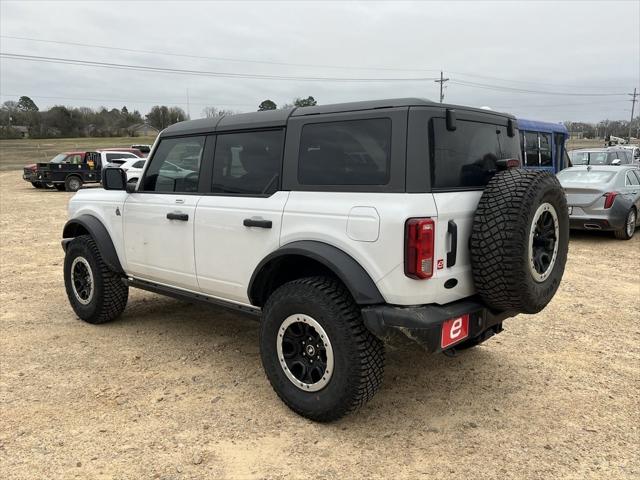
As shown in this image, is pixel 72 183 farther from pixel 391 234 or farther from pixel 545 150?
pixel 391 234

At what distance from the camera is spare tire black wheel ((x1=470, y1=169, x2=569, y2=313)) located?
2924 mm

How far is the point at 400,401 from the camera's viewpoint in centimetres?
360

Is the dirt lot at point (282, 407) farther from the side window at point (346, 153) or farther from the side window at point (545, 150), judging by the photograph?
the side window at point (545, 150)

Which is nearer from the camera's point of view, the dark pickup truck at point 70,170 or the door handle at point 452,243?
the door handle at point 452,243

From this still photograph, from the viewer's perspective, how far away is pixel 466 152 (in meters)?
3.21

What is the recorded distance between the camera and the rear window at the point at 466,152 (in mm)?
2980

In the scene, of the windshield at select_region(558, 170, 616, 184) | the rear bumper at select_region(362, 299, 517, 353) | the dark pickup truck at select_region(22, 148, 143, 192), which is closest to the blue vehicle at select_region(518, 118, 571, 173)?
the windshield at select_region(558, 170, 616, 184)

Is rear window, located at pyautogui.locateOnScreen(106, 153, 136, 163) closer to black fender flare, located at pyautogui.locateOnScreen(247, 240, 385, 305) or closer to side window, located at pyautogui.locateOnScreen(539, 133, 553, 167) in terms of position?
side window, located at pyautogui.locateOnScreen(539, 133, 553, 167)

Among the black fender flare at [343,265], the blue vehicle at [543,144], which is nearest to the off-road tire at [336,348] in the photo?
the black fender flare at [343,265]

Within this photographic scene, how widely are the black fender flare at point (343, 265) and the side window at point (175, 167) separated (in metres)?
1.35

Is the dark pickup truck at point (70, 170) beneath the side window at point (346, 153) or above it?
above

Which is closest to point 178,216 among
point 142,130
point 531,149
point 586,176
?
point 586,176

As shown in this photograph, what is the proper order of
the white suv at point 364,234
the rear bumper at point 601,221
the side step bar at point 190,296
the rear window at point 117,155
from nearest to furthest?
1. the white suv at point 364,234
2. the side step bar at point 190,296
3. the rear bumper at point 601,221
4. the rear window at point 117,155

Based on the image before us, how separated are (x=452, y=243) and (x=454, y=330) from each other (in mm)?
514
